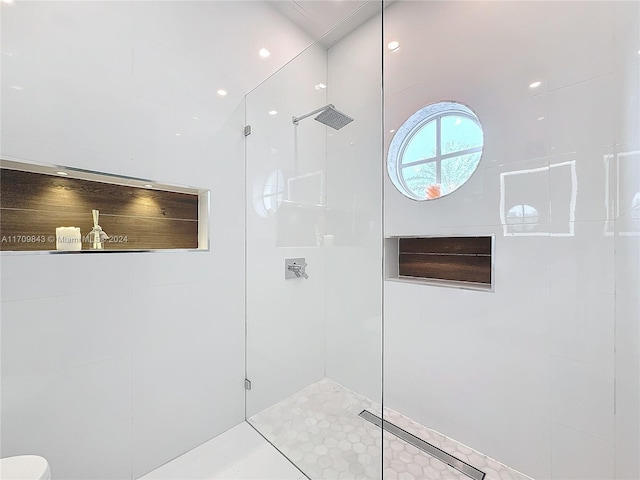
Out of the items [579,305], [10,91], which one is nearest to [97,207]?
[10,91]

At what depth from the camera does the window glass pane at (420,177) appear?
6.77 ft

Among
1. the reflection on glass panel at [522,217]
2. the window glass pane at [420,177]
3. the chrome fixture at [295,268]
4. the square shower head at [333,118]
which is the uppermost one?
the square shower head at [333,118]

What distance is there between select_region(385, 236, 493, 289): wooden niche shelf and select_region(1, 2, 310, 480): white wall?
4.03ft

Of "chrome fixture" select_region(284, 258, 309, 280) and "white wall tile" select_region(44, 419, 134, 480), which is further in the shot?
"chrome fixture" select_region(284, 258, 309, 280)

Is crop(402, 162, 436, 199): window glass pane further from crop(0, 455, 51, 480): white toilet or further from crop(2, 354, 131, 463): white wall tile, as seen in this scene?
crop(0, 455, 51, 480): white toilet

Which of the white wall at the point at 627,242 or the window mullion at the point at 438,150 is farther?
the window mullion at the point at 438,150

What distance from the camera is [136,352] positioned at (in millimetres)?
1408

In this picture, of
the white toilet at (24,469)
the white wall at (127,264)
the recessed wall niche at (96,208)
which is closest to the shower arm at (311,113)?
the white wall at (127,264)

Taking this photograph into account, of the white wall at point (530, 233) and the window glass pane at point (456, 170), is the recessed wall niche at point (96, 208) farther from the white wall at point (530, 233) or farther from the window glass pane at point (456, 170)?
the window glass pane at point (456, 170)

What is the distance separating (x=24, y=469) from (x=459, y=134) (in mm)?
2622

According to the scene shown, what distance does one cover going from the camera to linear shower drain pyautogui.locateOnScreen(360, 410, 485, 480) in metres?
1.43

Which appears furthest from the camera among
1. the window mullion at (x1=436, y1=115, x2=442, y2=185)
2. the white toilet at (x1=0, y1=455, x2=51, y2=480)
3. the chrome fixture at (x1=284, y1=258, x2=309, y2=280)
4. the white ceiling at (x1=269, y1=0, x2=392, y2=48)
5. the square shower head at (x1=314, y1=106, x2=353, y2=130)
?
the window mullion at (x1=436, y1=115, x2=442, y2=185)

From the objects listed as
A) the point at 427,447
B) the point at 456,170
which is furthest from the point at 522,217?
the point at 427,447

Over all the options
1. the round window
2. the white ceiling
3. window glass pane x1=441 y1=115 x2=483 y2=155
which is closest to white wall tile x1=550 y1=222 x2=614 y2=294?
the round window
